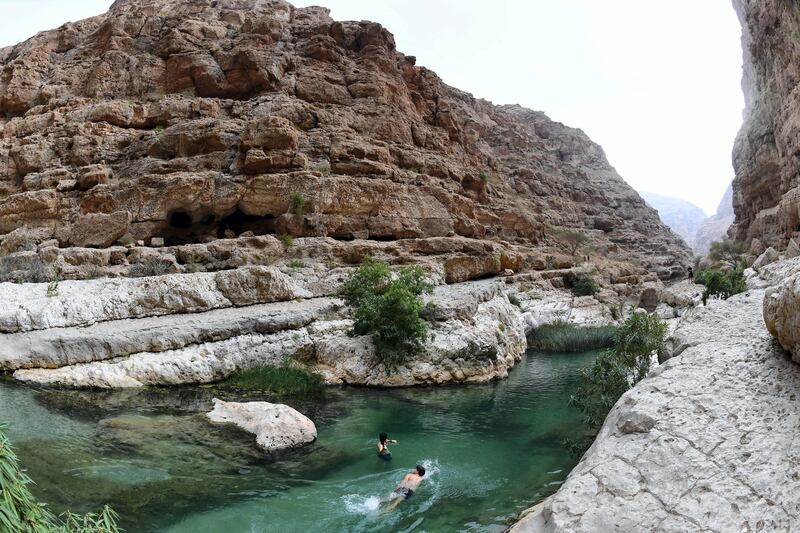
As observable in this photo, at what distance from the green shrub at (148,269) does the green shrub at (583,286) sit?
30049mm

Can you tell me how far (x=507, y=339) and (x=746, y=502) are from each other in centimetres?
1887

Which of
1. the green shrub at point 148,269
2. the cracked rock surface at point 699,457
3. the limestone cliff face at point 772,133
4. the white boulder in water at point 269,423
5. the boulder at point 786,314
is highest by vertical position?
the limestone cliff face at point 772,133

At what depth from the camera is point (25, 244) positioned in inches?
979

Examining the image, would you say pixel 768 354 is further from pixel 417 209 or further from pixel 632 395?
pixel 417 209

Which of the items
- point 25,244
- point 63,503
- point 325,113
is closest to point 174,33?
point 325,113

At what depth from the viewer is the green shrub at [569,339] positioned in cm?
2636

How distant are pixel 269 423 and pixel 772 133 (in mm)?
57975

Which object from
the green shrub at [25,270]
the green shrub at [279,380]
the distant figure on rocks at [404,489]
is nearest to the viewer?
the distant figure on rocks at [404,489]

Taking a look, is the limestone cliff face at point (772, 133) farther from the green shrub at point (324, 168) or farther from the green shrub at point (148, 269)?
the green shrub at point (148, 269)

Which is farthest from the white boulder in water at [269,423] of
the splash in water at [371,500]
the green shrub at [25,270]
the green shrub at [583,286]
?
the green shrub at [583,286]

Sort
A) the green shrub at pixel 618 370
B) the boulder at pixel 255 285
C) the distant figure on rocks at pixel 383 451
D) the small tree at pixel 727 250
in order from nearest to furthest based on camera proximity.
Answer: the green shrub at pixel 618 370
the distant figure on rocks at pixel 383 451
the boulder at pixel 255 285
the small tree at pixel 727 250

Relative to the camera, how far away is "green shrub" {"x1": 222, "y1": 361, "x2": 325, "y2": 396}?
15.3m

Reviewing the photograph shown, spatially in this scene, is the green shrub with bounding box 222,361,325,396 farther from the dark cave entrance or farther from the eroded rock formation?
the dark cave entrance

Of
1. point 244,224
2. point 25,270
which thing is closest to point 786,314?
point 25,270
